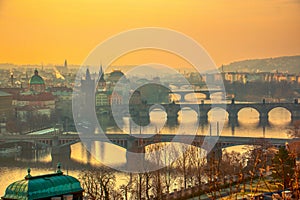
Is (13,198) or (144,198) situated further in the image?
(144,198)

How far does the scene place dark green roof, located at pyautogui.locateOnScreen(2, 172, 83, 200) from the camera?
4.29 m

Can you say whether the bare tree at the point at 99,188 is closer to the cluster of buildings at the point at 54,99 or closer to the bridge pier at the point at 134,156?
the bridge pier at the point at 134,156

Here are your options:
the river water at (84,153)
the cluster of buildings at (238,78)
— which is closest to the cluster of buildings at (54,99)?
the river water at (84,153)

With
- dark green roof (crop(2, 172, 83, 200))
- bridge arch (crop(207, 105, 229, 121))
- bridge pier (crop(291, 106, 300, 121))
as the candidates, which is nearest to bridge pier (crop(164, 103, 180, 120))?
bridge arch (crop(207, 105, 229, 121))

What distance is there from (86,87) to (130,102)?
5275 mm

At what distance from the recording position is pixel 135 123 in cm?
2212

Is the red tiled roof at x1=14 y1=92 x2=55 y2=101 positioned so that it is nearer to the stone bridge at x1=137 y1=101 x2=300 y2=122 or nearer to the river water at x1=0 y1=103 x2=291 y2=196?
the stone bridge at x1=137 y1=101 x2=300 y2=122

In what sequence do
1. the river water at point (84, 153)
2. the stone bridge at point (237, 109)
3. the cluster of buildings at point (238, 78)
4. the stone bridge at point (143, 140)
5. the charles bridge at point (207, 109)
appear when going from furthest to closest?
the cluster of buildings at point (238, 78) < the charles bridge at point (207, 109) < the stone bridge at point (237, 109) < the stone bridge at point (143, 140) < the river water at point (84, 153)

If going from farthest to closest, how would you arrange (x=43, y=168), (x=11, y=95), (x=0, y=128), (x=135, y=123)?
(x=11, y=95) → (x=135, y=123) → (x=0, y=128) → (x=43, y=168)

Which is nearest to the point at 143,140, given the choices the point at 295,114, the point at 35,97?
the point at 295,114

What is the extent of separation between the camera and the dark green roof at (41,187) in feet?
14.1

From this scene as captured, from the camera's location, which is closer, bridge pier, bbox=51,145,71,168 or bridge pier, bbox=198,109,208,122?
bridge pier, bbox=51,145,71,168

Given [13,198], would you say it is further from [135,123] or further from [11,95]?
[11,95]

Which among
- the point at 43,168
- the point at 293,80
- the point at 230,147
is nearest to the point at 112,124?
the point at 230,147
